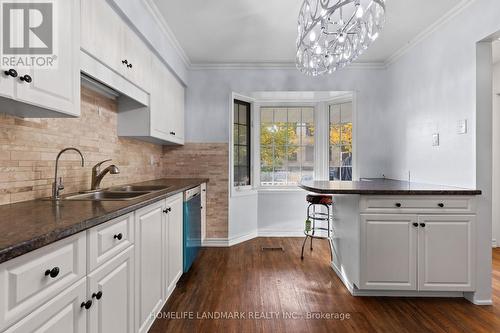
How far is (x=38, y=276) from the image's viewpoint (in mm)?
838

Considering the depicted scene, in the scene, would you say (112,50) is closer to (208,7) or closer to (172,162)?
(208,7)

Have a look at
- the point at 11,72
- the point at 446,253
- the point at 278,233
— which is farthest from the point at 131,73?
the point at 278,233

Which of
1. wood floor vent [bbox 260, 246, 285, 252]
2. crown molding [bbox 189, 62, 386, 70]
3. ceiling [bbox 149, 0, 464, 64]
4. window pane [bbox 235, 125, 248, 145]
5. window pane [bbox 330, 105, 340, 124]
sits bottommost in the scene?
wood floor vent [bbox 260, 246, 285, 252]

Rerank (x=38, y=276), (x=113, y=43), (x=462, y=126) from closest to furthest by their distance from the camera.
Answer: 1. (x=38, y=276)
2. (x=113, y=43)
3. (x=462, y=126)

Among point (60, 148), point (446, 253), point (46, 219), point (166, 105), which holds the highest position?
point (166, 105)

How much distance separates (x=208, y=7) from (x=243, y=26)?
461 millimetres

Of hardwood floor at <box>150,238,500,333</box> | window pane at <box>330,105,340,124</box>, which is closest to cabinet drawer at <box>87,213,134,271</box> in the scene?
hardwood floor at <box>150,238,500,333</box>

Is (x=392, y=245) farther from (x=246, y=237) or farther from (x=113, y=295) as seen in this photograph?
(x=246, y=237)

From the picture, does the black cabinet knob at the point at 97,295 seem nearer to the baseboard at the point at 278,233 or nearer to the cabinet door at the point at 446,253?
the cabinet door at the point at 446,253

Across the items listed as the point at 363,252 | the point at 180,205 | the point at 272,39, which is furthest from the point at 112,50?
the point at 363,252

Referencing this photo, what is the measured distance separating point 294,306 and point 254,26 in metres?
2.70

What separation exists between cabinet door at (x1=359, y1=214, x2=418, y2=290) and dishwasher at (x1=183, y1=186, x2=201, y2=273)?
5.24ft

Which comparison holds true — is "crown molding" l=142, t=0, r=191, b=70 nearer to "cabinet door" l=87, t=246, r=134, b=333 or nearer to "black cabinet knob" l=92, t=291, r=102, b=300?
"cabinet door" l=87, t=246, r=134, b=333

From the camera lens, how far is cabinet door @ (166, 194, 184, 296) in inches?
85.3
